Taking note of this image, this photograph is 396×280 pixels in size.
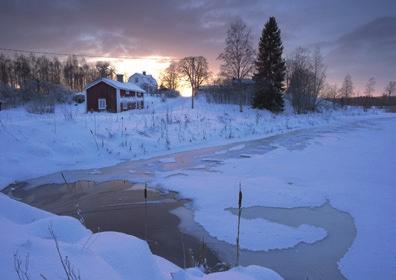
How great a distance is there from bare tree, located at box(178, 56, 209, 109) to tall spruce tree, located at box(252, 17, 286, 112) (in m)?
16.7

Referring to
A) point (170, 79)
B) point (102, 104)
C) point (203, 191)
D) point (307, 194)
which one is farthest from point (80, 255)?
point (170, 79)

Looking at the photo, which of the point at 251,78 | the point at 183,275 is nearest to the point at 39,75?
the point at 251,78

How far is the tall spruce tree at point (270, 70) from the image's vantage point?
33469mm

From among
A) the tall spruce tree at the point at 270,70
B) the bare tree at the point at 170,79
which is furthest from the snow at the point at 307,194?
the bare tree at the point at 170,79

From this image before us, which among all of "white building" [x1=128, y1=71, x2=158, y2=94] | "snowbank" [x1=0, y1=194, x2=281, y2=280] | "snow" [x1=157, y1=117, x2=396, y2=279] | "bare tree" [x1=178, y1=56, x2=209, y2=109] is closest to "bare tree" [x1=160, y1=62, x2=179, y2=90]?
"white building" [x1=128, y1=71, x2=158, y2=94]

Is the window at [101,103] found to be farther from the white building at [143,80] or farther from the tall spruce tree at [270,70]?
the white building at [143,80]

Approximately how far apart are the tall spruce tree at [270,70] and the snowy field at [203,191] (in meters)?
18.4

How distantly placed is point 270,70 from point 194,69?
63.1 feet

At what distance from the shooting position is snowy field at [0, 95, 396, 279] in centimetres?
270

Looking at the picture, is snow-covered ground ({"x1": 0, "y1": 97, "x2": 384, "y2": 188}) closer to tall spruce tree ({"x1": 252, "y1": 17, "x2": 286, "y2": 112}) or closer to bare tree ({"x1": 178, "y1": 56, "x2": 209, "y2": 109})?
tall spruce tree ({"x1": 252, "y1": 17, "x2": 286, "y2": 112})

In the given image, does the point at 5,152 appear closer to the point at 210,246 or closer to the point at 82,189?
the point at 82,189

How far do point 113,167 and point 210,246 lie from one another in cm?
606

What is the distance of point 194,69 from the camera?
50625mm

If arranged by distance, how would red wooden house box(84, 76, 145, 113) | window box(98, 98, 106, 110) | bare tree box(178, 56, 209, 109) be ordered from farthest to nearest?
bare tree box(178, 56, 209, 109) < window box(98, 98, 106, 110) < red wooden house box(84, 76, 145, 113)
